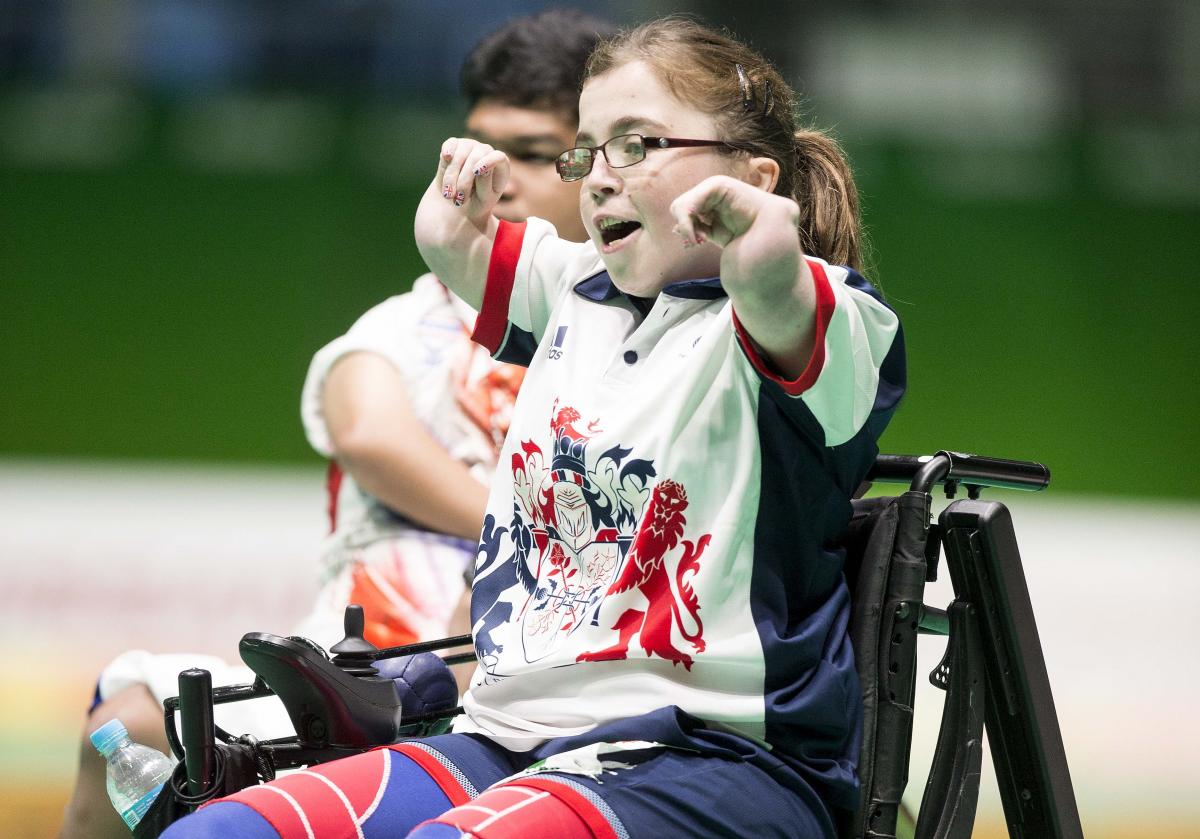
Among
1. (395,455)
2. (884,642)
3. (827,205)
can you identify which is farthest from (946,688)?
(395,455)

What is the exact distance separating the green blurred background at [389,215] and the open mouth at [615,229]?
244 centimetres

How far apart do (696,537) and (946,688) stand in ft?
0.95

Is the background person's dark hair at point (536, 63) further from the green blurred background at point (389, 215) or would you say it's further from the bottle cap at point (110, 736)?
the green blurred background at point (389, 215)

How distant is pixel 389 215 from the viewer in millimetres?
3719

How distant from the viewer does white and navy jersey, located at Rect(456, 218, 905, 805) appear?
1162mm

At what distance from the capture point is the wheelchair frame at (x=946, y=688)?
125 centimetres

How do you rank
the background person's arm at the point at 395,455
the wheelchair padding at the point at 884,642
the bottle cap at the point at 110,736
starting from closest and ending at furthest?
the wheelchair padding at the point at 884,642 < the bottle cap at the point at 110,736 < the background person's arm at the point at 395,455

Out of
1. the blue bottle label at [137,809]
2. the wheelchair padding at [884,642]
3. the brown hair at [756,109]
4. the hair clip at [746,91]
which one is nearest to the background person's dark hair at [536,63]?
the brown hair at [756,109]

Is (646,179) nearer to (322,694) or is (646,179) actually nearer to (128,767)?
(322,694)

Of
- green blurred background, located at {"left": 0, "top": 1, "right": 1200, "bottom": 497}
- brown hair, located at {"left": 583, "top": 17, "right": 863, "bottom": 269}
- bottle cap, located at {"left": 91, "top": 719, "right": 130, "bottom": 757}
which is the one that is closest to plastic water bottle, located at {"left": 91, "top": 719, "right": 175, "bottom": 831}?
bottle cap, located at {"left": 91, "top": 719, "right": 130, "bottom": 757}

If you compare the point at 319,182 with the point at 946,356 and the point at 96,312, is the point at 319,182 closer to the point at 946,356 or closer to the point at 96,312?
the point at 96,312

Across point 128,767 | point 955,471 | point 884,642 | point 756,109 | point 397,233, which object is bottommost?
point 128,767

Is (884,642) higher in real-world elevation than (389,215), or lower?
higher

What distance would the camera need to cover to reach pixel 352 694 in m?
1.28
